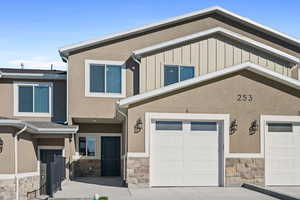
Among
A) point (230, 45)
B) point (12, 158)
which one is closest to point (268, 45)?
point (230, 45)

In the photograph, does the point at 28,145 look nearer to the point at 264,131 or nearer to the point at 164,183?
the point at 164,183

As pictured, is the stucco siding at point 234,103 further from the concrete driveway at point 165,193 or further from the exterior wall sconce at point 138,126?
the concrete driveway at point 165,193

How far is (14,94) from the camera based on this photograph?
19.2 meters

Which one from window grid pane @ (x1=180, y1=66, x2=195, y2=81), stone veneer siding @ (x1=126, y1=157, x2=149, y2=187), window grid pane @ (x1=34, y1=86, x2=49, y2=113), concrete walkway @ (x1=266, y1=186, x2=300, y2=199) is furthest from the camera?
window grid pane @ (x1=34, y1=86, x2=49, y2=113)

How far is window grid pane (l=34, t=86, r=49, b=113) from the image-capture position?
19453 mm

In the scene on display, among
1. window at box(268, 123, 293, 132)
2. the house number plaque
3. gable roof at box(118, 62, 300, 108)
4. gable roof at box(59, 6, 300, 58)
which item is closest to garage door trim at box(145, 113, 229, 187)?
gable roof at box(118, 62, 300, 108)

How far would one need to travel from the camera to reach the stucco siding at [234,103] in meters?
14.1

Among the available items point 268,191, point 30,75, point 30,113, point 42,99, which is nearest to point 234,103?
point 268,191

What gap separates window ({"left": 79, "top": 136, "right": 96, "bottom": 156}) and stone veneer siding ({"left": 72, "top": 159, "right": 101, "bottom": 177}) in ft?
1.27

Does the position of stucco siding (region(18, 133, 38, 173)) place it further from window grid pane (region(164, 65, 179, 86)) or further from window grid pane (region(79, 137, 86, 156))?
window grid pane (region(164, 65, 179, 86))

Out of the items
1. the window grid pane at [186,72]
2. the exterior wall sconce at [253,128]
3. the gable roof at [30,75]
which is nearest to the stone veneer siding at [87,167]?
the gable roof at [30,75]

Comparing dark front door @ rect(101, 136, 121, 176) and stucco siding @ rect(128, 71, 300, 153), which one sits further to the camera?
dark front door @ rect(101, 136, 121, 176)

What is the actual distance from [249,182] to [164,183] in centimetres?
322

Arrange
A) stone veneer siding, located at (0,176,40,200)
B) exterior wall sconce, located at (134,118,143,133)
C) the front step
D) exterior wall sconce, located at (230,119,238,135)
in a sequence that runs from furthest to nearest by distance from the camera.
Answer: exterior wall sconce, located at (230,119,238,135), exterior wall sconce, located at (134,118,143,133), stone veneer siding, located at (0,176,40,200), the front step
